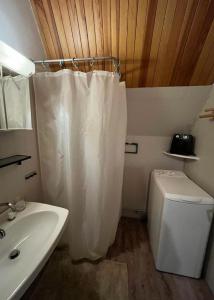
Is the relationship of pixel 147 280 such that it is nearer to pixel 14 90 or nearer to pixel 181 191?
pixel 181 191

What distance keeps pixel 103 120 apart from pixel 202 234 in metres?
1.35

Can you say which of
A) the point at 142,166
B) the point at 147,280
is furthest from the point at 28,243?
the point at 142,166

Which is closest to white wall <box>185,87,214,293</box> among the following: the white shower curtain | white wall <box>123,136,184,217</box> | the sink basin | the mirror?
white wall <box>123,136,184,217</box>

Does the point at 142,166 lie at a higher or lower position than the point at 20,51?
lower

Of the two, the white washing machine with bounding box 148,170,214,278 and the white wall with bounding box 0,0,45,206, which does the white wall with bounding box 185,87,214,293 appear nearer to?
the white washing machine with bounding box 148,170,214,278

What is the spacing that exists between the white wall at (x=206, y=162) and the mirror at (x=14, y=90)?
170cm

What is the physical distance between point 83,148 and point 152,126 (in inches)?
42.5

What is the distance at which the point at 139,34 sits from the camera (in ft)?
3.94

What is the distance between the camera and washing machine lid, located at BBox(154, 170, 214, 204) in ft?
4.11

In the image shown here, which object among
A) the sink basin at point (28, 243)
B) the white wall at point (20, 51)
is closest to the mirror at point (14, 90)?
the white wall at point (20, 51)

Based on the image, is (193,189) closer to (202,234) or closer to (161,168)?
(202,234)

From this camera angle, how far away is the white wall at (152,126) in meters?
1.68

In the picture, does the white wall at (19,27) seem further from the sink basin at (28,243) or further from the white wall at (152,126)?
the sink basin at (28,243)

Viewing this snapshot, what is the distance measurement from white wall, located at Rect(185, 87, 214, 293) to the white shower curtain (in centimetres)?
88
